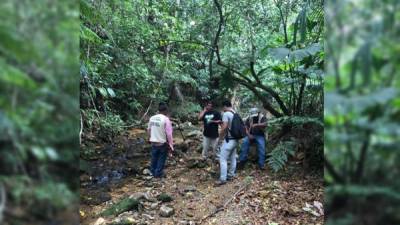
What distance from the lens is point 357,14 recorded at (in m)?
1.55

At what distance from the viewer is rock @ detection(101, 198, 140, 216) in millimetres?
5414

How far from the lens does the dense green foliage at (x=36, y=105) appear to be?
Answer: 4.98 ft

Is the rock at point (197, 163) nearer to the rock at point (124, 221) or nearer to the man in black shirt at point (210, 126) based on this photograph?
the man in black shirt at point (210, 126)

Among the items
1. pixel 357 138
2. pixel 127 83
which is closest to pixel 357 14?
pixel 357 138

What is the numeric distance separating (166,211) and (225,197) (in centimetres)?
101

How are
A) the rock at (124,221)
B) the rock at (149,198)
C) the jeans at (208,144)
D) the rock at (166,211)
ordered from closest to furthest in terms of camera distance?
the rock at (124,221) → the rock at (166,211) → the rock at (149,198) → the jeans at (208,144)

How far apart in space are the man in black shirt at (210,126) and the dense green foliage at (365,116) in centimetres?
592

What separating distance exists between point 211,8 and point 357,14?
8.47 m

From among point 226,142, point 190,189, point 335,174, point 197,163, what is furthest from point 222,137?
point 335,174

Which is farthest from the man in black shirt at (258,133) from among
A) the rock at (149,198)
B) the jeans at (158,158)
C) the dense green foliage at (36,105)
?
the dense green foliage at (36,105)

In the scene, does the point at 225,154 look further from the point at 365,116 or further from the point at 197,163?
the point at 365,116

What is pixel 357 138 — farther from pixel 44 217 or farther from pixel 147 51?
pixel 147 51

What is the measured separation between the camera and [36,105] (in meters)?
1.57

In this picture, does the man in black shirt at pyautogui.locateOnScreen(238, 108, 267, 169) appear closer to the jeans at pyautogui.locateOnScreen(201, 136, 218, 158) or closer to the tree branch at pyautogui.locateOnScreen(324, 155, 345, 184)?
the jeans at pyautogui.locateOnScreen(201, 136, 218, 158)
